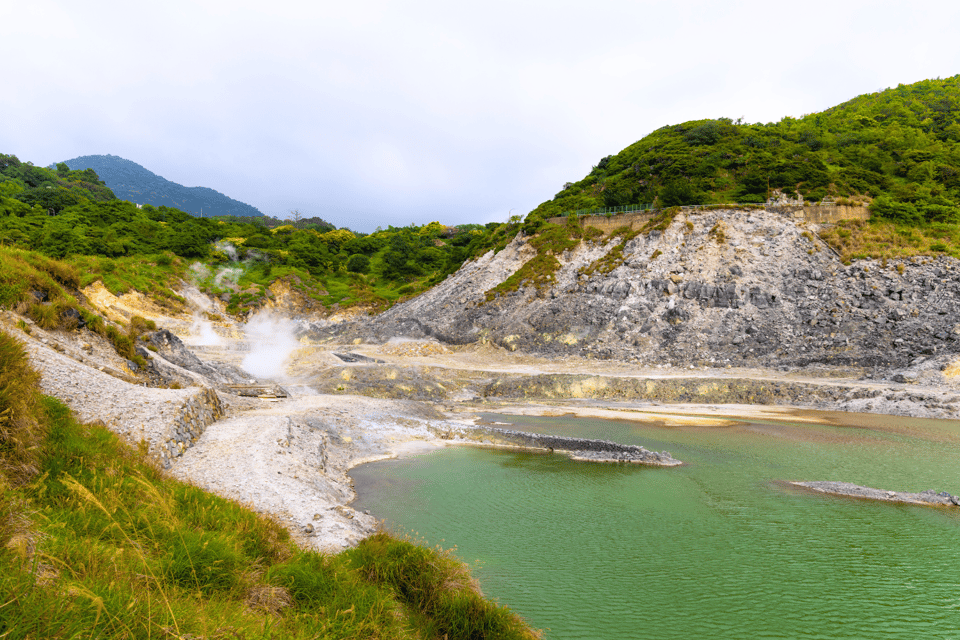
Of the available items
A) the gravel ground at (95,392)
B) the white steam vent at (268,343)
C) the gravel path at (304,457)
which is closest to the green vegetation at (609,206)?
the white steam vent at (268,343)

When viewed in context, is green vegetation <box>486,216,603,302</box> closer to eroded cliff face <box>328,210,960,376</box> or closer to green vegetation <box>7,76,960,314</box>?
green vegetation <box>7,76,960,314</box>

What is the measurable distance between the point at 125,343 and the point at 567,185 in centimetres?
7556

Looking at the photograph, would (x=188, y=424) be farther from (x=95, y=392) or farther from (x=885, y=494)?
(x=885, y=494)

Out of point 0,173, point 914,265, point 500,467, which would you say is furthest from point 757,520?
point 0,173

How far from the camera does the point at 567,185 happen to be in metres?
83.6

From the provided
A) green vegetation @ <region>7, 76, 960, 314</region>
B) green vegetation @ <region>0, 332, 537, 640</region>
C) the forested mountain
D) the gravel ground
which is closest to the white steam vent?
green vegetation @ <region>7, 76, 960, 314</region>

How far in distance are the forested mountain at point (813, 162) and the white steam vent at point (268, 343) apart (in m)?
34.9

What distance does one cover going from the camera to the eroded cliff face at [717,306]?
39.2 metres

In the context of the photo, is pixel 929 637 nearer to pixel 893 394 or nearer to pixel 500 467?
pixel 500 467

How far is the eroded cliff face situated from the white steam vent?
7.60 metres

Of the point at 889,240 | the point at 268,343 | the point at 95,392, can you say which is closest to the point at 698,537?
the point at 95,392

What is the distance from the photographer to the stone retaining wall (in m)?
12.7

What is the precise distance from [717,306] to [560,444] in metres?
31.5

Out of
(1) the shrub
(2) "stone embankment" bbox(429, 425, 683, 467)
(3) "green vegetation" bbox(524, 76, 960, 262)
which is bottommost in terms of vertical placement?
(2) "stone embankment" bbox(429, 425, 683, 467)
